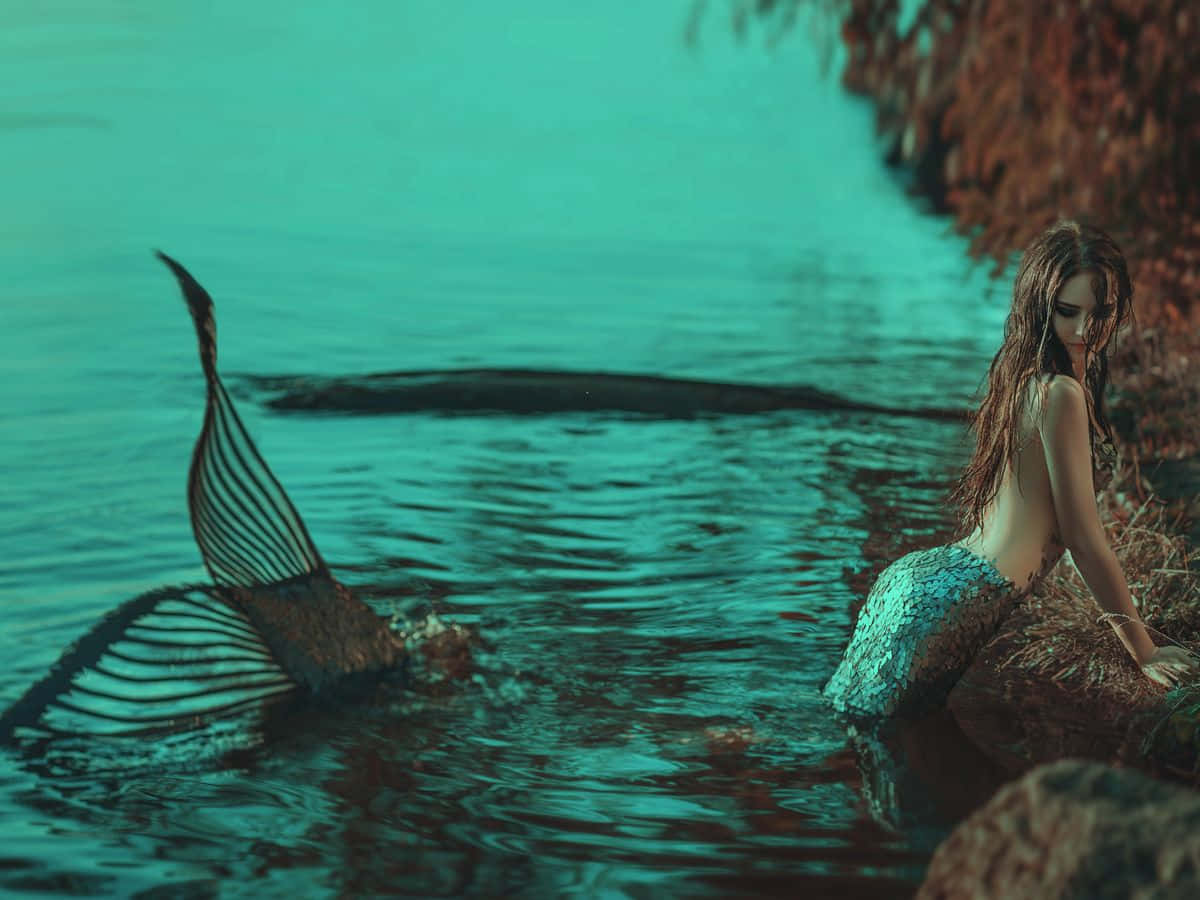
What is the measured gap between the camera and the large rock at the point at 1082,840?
197 centimetres

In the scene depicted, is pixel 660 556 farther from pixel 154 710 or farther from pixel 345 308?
pixel 345 308

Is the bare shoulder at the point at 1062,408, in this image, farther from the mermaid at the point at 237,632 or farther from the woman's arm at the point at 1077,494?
the mermaid at the point at 237,632

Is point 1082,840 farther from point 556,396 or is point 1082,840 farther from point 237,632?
point 556,396

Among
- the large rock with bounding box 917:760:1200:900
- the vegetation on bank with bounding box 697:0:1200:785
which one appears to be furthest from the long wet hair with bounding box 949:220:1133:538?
the vegetation on bank with bounding box 697:0:1200:785

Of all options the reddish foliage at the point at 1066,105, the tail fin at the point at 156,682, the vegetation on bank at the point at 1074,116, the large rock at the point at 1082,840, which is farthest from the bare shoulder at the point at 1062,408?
the reddish foliage at the point at 1066,105

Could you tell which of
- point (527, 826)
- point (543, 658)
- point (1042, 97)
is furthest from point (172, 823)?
point (1042, 97)

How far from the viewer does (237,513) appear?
3.95 metres

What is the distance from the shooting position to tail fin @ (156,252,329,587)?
12.8 feet

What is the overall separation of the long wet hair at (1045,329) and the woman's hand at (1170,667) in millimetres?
492

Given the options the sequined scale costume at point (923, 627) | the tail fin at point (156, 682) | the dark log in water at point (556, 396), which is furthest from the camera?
the dark log in water at point (556, 396)

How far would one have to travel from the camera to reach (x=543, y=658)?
14.1 ft

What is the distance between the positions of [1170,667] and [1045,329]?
2.58 feet

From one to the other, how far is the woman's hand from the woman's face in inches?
27.4

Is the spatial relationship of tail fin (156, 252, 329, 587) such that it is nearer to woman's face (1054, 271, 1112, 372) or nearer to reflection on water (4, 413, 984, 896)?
reflection on water (4, 413, 984, 896)
